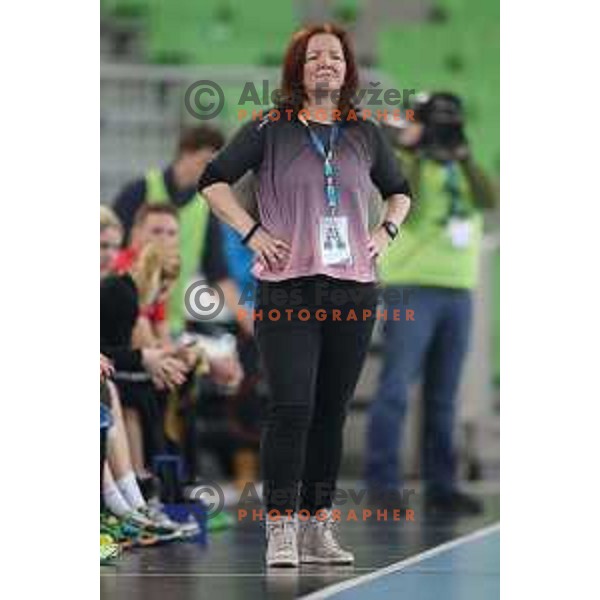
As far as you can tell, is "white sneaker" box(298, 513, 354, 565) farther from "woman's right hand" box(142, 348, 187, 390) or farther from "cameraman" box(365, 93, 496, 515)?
"cameraman" box(365, 93, 496, 515)

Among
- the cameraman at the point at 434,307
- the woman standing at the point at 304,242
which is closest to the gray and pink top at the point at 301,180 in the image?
the woman standing at the point at 304,242

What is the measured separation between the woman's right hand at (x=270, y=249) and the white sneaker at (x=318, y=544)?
503 mm

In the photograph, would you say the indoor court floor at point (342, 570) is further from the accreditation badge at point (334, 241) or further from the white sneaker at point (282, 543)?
the accreditation badge at point (334, 241)

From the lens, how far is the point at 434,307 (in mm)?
6543

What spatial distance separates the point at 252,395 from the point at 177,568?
3.07 metres

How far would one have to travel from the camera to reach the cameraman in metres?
6.45

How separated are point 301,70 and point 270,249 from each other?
0.34m
